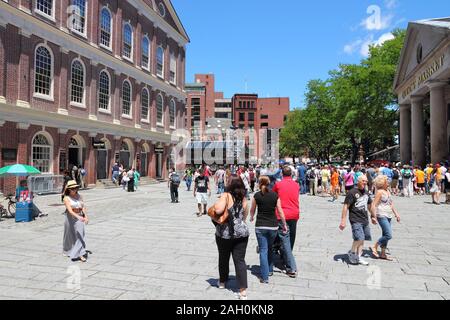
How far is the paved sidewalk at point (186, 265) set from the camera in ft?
17.0

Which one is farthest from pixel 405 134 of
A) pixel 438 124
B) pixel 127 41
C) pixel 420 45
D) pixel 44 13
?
pixel 44 13

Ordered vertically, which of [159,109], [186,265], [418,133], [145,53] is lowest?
[186,265]

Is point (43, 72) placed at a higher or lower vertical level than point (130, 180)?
higher

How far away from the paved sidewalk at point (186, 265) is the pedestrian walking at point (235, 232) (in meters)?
0.39

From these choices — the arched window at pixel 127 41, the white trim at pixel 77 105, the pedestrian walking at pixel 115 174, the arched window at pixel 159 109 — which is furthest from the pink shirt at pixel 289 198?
the arched window at pixel 159 109

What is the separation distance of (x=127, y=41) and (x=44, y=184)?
50.3 feet

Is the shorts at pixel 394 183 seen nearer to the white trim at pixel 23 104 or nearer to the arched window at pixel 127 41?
the white trim at pixel 23 104

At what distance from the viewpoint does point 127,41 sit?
30.0 m

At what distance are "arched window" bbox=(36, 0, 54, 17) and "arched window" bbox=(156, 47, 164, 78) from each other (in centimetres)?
1440

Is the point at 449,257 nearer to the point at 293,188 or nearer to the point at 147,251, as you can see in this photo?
the point at 293,188

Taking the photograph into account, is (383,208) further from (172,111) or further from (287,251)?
(172,111)

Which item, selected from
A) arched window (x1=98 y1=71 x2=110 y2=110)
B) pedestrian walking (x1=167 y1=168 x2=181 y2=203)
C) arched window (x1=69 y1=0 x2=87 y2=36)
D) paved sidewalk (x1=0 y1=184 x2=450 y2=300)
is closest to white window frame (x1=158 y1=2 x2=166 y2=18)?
arched window (x1=98 y1=71 x2=110 y2=110)

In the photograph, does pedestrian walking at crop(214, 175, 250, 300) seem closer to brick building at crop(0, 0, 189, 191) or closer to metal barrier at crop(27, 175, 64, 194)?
metal barrier at crop(27, 175, 64, 194)
